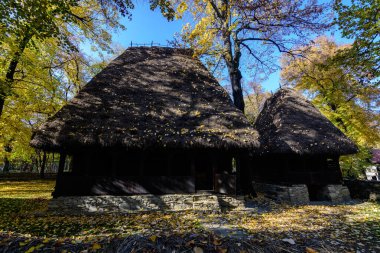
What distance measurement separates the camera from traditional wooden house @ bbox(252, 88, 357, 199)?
1010cm

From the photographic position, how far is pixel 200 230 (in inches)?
101

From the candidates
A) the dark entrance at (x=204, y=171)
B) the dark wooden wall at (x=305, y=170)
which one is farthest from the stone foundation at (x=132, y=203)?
the dark wooden wall at (x=305, y=170)

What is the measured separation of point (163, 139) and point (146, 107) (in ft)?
6.80

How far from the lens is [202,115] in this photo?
8633mm

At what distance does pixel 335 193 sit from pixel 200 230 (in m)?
11.0

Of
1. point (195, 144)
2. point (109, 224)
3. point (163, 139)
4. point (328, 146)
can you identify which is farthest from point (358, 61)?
point (109, 224)

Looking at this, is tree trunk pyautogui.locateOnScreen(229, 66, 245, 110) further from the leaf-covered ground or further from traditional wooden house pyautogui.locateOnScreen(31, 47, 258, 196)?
the leaf-covered ground

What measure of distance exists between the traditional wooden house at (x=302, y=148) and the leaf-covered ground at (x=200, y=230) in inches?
110

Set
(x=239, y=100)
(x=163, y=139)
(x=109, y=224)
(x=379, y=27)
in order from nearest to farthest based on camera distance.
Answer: (x=109, y=224) < (x=163, y=139) < (x=379, y=27) < (x=239, y=100)

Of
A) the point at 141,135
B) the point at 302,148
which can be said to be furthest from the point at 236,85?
the point at 141,135

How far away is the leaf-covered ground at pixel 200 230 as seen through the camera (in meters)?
1.59

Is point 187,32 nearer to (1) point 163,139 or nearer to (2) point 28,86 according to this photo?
(1) point 163,139

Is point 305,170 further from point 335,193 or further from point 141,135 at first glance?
point 141,135

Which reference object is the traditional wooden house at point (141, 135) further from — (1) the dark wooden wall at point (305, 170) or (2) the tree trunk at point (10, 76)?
(1) the dark wooden wall at point (305, 170)
